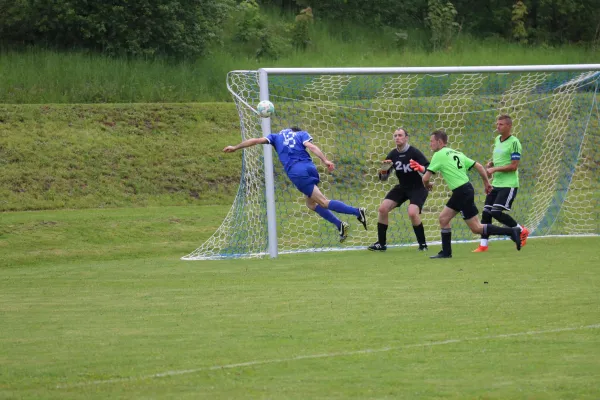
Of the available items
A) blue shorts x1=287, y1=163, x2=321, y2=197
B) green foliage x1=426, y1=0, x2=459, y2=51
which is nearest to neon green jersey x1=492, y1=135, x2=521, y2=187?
blue shorts x1=287, y1=163, x2=321, y2=197

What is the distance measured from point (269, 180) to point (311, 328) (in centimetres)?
648

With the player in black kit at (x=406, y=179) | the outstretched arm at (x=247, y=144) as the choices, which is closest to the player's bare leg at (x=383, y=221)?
the player in black kit at (x=406, y=179)

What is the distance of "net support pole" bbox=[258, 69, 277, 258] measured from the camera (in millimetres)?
14375

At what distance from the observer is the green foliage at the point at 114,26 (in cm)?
2683

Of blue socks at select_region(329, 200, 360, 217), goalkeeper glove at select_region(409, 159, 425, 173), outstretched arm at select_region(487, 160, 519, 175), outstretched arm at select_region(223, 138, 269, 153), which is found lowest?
blue socks at select_region(329, 200, 360, 217)

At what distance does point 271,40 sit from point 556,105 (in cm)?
1476

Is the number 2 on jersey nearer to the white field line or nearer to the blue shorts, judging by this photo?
the blue shorts

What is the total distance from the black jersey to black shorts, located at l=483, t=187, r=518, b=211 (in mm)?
1064

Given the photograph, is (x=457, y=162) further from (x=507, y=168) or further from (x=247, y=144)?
(x=247, y=144)

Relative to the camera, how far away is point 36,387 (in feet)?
21.0

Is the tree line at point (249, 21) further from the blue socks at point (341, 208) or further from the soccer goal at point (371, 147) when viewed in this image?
the blue socks at point (341, 208)

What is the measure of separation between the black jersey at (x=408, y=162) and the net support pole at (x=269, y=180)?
5.86 ft

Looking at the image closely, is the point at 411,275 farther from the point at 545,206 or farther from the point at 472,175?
the point at 472,175

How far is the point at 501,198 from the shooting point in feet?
46.4
